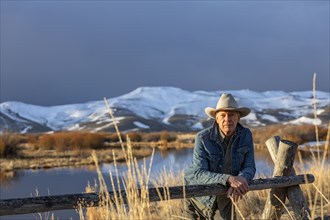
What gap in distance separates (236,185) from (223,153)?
346 mm

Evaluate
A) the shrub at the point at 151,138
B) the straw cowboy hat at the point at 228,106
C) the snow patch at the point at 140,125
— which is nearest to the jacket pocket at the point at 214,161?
the straw cowboy hat at the point at 228,106

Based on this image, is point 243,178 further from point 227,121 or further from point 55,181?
point 55,181

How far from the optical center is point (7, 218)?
31.4 ft

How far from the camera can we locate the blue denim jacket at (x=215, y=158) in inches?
153

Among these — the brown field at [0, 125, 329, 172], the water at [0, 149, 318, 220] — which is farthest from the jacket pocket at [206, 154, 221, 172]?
the brown field at [0, 125, 329, 172]

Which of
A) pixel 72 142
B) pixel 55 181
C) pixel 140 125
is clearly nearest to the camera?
pixel 55 181

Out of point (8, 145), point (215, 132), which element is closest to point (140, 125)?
point (8, 145)

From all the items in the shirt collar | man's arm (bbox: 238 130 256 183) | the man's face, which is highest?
the man's face

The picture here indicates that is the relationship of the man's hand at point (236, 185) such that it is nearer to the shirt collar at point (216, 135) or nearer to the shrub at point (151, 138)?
the shirt collar at point (216, 135)

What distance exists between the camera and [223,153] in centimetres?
397

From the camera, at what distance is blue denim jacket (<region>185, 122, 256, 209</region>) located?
3.88 metres

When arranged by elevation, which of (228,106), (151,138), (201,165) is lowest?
(151,138)

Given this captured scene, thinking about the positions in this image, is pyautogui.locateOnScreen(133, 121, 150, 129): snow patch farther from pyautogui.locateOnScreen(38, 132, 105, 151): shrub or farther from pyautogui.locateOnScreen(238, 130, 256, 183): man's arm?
pyautogui.locateOnScreen(238, 130, 256, 183): man's arm

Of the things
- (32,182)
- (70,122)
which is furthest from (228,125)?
(70,122)
